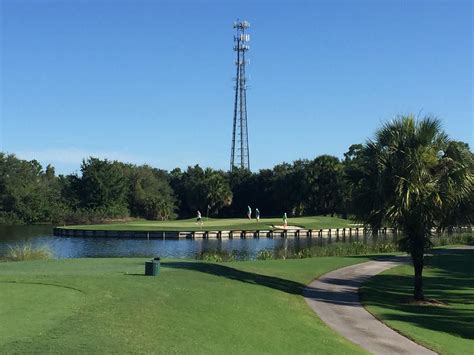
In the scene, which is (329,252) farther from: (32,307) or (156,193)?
(156,193)

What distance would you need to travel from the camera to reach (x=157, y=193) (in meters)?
105

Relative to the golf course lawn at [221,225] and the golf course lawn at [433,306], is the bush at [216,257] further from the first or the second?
the golf course lawn at [221,225]

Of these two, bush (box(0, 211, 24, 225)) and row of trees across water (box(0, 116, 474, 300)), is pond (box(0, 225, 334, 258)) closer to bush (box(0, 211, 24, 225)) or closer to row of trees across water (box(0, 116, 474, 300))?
row of trees across water (box(0, 116, 474, 300))

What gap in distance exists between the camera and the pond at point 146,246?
45125 mm

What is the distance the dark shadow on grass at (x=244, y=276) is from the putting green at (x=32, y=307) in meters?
7.88

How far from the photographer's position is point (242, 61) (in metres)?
118

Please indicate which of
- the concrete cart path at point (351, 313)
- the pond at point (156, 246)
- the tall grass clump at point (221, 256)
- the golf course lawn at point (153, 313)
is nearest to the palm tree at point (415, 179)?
the concrete cart path at point (351, 313)

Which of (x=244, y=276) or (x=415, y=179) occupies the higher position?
(x=415, y=179)

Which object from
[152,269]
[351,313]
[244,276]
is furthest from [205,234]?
[351,313]

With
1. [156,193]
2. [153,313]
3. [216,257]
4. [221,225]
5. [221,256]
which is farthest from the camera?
[156,193]

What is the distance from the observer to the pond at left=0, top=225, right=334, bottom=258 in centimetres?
4512

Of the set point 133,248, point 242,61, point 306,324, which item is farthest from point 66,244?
point 242,61

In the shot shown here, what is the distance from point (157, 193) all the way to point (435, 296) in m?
83.5

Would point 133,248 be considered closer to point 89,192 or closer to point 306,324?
point 306,324
